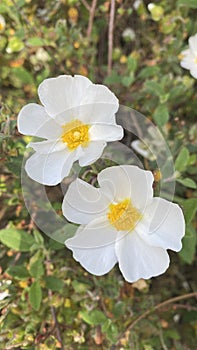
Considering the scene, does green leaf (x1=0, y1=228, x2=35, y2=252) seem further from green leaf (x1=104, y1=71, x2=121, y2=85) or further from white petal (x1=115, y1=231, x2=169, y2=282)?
green leaf (x1=104, y1=71, x2=121, y2=85)

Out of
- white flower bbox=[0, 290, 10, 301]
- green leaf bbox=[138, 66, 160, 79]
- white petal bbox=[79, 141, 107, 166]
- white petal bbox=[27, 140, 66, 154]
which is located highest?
white petal bbox=[79, 141, 107, 166]

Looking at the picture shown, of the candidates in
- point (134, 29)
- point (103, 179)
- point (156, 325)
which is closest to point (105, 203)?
point (103, 179)

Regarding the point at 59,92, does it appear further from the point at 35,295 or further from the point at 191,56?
the point at 191,56

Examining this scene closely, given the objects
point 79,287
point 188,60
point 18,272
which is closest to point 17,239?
point 18,272

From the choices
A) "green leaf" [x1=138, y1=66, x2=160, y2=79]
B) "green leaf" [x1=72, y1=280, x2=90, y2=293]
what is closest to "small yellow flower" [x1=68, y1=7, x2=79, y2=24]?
"green leaf" [x1=138, y1=66, x2=160, y2=79]

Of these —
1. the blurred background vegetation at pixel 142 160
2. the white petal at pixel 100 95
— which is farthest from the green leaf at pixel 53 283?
the white petal at pixel 100 95
